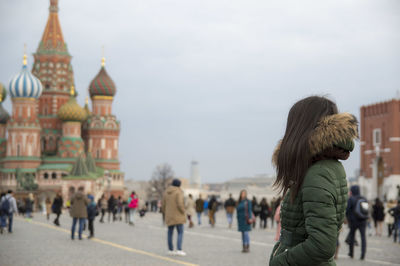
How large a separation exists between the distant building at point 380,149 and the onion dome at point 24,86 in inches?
1383

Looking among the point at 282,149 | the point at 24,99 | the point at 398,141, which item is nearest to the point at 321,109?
the point at 282,149

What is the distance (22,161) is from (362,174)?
36086mm

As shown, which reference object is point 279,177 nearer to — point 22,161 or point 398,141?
point 398,141

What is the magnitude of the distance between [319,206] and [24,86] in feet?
230

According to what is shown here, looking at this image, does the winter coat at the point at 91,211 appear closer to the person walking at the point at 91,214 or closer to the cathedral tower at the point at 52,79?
the person walking at the point at 91,214

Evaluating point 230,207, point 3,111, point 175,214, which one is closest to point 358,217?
point 175,214

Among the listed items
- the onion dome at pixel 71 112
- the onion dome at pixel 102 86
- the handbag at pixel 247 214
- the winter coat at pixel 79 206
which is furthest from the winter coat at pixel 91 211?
the onion dome at pixel 102 86

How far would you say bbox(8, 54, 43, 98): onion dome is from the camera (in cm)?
7025

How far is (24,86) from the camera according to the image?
70.2 m

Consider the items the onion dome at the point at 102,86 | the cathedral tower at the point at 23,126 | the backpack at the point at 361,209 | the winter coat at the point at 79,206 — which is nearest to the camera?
the backpack at the point at 361,209

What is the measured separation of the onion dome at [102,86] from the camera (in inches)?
3017

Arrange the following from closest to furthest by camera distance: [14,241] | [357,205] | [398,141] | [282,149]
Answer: [282,149]
[357,205]
[14,241]
[398,141]

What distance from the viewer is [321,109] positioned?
334cm

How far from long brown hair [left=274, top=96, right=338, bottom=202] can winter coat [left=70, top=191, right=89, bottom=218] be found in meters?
14.8
